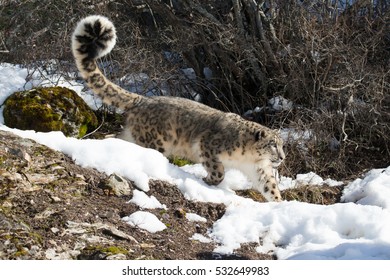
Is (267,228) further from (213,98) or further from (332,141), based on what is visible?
(213,98)

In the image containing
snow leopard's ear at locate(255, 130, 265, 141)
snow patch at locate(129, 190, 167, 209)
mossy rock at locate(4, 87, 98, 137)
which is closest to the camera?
snow patch at locate(129, 190, 167, 209)

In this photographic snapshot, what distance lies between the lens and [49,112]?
9258 millimetres

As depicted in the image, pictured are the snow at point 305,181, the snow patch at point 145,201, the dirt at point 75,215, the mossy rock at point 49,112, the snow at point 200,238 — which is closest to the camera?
the dirt at point 75,215

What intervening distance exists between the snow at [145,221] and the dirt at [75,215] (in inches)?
2.7

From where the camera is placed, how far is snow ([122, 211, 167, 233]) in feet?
19.3

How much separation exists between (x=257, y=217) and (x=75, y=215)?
1968 mm

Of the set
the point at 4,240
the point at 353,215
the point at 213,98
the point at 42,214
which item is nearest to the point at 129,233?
the point at 42,214

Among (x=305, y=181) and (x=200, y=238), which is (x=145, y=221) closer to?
(x=200, y=238)

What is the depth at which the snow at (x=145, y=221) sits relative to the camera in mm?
5887

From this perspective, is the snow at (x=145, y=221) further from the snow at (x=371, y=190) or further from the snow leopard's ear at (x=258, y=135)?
the snow at (x=371, y=190)

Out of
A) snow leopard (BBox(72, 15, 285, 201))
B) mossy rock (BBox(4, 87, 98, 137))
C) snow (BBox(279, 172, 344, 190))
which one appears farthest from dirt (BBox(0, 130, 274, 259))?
mossy rock (BBox(4, 87, 98, 137))

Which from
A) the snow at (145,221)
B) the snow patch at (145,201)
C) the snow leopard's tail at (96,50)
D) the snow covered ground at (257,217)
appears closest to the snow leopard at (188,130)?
the snow leopard's tail at (96,50)

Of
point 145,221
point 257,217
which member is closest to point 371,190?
point 257,217

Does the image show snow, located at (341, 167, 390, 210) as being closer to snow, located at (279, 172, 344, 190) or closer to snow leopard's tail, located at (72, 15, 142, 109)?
snow, located at (279, 172, 344, 190)
